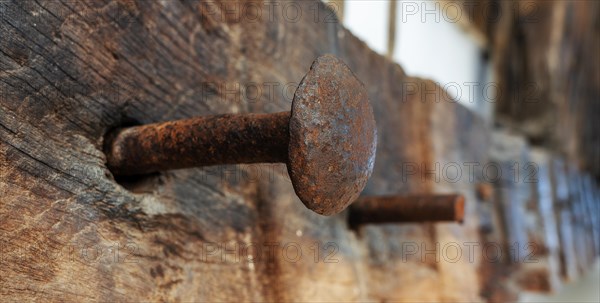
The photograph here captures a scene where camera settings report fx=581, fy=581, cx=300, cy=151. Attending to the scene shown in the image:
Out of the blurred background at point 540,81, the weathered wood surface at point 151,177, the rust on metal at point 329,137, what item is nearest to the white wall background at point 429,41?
the blurred background at point 540,81

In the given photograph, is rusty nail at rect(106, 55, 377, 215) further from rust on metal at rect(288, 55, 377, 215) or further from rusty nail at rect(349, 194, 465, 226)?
rusty nail at rect(349, 194, 465, 226)

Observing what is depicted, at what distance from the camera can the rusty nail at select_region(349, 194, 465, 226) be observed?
1.51 metres

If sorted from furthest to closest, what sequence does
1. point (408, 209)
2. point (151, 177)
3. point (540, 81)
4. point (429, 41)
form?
point (540, 81) < point (429, 41) < point (408, 209) < point (151, 177)

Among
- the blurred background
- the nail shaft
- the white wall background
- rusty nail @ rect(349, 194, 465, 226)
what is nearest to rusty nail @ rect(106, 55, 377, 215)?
the nail shaft

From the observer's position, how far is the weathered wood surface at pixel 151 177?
886 millimetres

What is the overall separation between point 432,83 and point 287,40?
805 millimetres

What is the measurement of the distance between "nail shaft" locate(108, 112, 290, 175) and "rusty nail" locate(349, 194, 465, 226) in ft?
2.26

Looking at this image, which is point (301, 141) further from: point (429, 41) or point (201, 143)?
point (429, 41)

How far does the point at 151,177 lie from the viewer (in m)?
1.10

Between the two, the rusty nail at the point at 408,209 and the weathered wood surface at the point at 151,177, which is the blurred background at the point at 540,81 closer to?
the rusty nail at the point at 408,209

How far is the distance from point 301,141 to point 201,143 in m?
0.21

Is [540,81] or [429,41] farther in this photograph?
[540,81]

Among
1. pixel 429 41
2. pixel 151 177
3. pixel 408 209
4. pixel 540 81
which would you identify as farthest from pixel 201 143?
pixel 540 81

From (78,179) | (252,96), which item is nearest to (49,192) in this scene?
(78,179)
